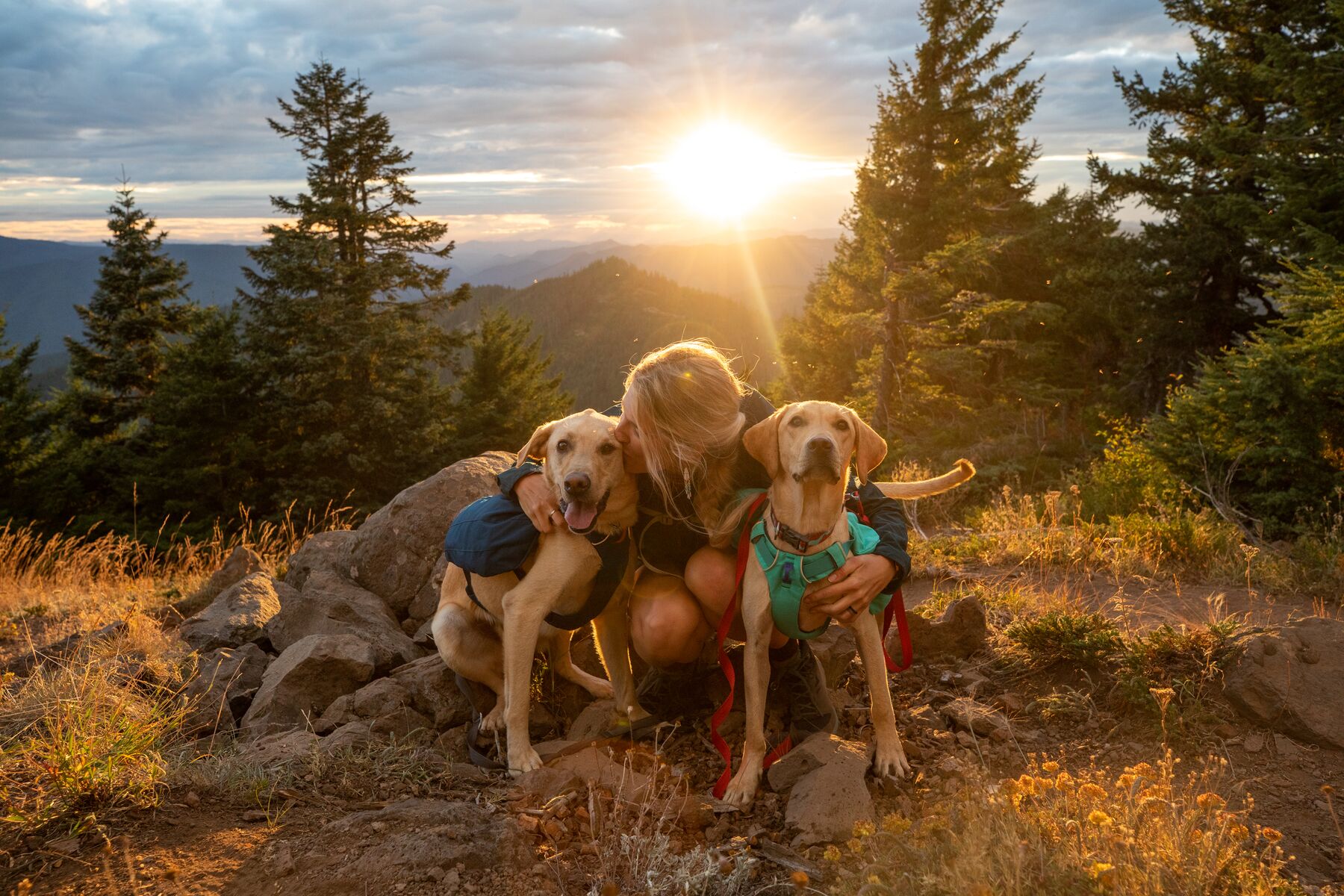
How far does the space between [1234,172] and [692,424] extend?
15908 millimetres

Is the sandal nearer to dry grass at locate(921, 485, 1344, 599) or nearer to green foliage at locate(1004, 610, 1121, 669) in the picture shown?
green foliage at locate(1004, 610, 1121, 669)

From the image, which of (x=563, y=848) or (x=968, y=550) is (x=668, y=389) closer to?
(x=563, y=848)

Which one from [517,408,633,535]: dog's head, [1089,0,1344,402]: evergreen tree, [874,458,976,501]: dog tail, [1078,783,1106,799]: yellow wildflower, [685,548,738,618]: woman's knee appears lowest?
[1078,783,1106,799]: yellow wildflower

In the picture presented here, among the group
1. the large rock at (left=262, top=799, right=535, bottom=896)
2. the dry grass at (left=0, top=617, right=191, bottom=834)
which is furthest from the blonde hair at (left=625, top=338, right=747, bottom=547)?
the dry grass at (left=0, top=617, right=191, bottom=834)

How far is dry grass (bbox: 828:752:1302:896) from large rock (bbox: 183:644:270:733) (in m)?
2.79

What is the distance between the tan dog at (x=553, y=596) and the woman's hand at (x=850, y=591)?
0.86m

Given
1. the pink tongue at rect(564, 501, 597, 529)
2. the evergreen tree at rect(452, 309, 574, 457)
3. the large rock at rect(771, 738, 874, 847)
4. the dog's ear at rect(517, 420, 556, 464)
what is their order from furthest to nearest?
the evergreen tree at rect(452, 309, 574, 457) → the dog's ear at rect(517, 420, 556, 464) → the pink tongue at rect(564, 501, 597, 529) → the large rock at rect(771, 738, 874, 847)

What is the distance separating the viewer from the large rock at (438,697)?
3404 mm

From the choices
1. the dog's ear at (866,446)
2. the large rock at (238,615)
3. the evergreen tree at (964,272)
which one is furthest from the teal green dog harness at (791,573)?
the evergreen tree at (964,272)

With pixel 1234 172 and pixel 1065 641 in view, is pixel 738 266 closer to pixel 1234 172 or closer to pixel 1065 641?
pixel 1234 172

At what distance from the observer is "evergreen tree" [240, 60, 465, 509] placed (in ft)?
67.6

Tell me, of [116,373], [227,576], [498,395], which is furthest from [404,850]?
[116,373]

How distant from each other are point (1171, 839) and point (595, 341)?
87.7 metres

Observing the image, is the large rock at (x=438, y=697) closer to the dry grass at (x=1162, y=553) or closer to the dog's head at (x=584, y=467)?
the dog's head at (x=584, y=467)
